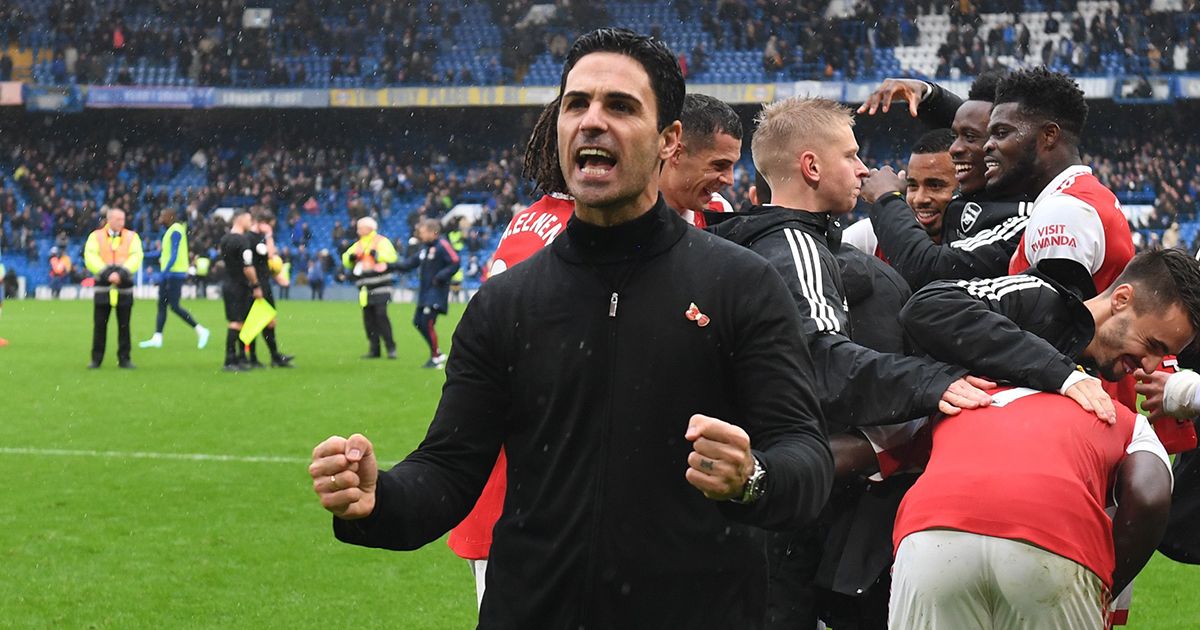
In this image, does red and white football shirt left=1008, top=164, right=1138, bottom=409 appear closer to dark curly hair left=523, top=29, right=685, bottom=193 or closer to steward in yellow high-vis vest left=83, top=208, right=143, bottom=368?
dark curly hair left=523, top=29, right=685, bottom=193

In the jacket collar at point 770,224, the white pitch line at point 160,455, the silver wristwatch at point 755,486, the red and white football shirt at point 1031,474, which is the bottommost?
the white pitch line at point 160,455

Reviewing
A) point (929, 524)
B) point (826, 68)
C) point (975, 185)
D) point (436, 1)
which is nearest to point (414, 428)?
point (975, 185)

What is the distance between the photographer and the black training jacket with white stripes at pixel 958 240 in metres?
4.29

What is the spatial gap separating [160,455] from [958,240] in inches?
295

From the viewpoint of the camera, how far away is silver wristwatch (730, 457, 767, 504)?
2264 millimetres

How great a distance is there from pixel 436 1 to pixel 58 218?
12.7 metres

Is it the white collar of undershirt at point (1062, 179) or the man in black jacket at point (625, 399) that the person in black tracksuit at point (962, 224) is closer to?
the white collar of undershirt at point (1062, 179)

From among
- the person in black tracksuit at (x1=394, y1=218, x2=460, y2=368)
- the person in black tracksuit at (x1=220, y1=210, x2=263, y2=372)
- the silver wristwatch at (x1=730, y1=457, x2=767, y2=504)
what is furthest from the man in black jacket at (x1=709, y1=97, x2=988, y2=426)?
the person in black tracksuit at (x1=394, y1=218, x2=460, y2=368)

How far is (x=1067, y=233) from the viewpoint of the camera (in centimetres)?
400

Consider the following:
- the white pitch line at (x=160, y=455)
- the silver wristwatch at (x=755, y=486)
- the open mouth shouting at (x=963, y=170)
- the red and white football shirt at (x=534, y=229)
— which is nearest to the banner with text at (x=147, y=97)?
the white pitch line at (x=160, y=455)

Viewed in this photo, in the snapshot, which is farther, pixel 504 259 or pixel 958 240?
pixel 958 240

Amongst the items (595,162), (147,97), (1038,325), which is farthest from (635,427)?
(147,97)

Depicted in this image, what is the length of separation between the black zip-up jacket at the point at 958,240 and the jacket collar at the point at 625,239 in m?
1.86

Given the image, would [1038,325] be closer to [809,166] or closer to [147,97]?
[809,166]
